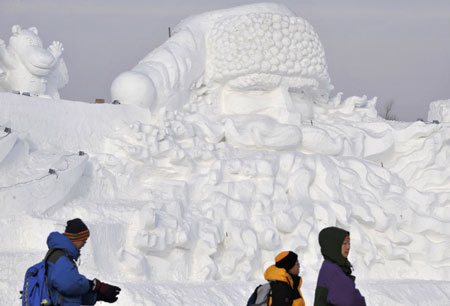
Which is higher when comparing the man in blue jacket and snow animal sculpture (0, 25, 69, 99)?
the man in blue jacket

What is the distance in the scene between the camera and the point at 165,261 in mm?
7102

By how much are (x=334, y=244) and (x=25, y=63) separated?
4963 mm

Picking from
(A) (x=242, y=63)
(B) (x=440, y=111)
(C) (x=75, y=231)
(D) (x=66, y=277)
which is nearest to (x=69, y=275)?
(D) (x=66, y=277)

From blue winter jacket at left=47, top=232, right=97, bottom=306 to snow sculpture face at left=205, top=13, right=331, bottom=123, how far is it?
5717 millimetres

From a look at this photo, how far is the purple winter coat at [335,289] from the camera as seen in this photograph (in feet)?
12.4

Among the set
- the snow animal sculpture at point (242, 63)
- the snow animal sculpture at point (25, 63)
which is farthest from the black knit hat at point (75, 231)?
the snow animal sculpture at point (242, 63)

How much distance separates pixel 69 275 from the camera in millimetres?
3721

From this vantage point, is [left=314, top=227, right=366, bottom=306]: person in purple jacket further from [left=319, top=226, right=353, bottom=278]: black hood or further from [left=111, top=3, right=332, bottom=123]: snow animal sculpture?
[left=111, top=3, right=332, bottom=123]: snow animal sculpture

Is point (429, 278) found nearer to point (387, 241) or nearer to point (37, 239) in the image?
point (387, 241)

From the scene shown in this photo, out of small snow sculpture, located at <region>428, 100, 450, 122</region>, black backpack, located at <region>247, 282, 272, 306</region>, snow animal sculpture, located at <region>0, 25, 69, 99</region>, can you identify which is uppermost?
black backpack, located at <region>247, 282, 272, 306</region>

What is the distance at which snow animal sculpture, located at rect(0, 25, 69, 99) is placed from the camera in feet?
26.2

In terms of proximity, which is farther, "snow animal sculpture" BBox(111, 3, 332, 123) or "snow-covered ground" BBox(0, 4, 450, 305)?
"snow animal sculpture" BBox(111, 3, 332, 123)

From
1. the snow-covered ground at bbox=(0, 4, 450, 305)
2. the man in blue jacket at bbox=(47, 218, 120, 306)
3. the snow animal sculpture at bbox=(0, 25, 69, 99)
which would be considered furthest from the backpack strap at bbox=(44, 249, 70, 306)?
the snow animal sculpture at bbox=(0, 25, 69, 99)

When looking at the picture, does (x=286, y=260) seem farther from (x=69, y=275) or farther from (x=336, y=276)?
(x=69, y=275)
